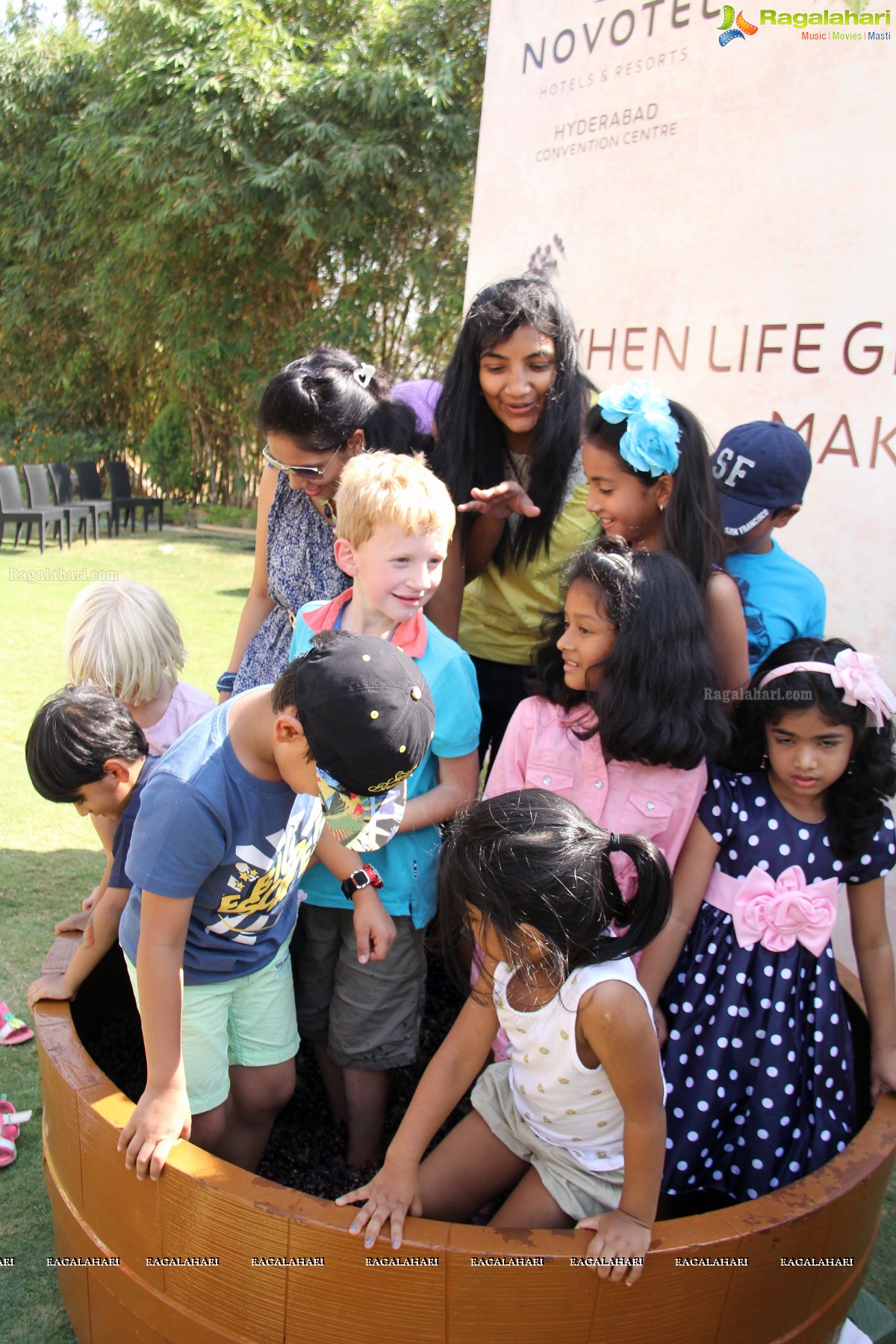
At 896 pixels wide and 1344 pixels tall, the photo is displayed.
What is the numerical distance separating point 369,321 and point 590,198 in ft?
33.3

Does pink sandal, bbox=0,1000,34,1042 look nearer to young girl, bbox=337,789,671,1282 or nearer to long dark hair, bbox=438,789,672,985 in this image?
young girl, bbox=337,789,671,1282

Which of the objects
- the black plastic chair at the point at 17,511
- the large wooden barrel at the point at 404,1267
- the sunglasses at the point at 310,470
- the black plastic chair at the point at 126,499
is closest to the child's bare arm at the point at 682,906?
the large wooden barrel at the point at 404,1267

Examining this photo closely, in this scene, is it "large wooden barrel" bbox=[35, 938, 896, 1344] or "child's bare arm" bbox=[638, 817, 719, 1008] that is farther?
"child's bare arm" bbox=[638, 817, 719, 1008]

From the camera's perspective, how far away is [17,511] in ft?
37.7

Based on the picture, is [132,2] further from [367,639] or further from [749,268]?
[367,639]

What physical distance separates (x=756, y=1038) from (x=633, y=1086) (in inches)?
21.5

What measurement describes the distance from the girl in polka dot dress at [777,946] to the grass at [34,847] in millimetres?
1252

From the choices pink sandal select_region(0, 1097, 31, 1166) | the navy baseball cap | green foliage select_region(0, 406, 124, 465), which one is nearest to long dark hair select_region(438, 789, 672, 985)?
the navy baseball cap

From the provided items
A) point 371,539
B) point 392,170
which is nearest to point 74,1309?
point 371,539

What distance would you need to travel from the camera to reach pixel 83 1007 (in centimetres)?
227

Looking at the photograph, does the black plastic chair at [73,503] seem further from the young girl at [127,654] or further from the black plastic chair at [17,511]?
the young girl at [127,654]

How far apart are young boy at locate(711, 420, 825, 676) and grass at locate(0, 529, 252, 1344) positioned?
1.87 metres

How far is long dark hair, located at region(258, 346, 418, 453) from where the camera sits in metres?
2.19

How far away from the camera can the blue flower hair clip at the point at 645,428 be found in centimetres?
189
